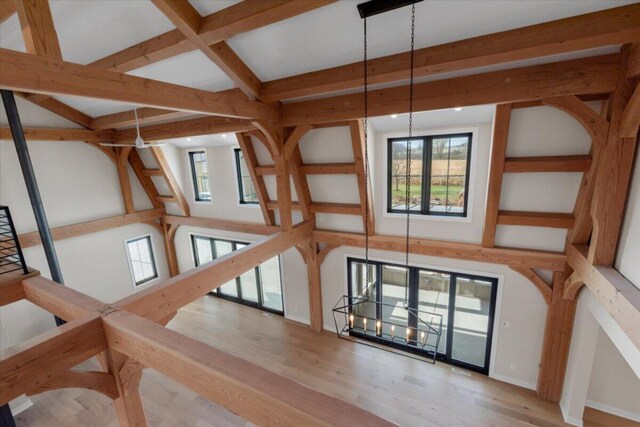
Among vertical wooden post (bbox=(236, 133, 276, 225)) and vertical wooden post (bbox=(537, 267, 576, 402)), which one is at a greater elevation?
vertical wooden post (bbox=(236, 133, 276, 225))

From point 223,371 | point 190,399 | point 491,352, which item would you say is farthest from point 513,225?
point 190,399

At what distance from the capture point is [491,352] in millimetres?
5164

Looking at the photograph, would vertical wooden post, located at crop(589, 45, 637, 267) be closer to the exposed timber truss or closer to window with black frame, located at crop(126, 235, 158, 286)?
the exposed timber truss

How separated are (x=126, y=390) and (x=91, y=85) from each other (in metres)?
2.35

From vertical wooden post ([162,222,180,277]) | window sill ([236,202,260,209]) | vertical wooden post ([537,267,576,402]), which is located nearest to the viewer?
vertical wooden post ([537,267,576,402])

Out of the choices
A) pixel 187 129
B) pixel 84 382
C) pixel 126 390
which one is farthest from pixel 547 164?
pixel 187 129

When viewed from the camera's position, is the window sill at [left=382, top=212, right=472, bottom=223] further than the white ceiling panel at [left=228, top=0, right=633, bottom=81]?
Yes

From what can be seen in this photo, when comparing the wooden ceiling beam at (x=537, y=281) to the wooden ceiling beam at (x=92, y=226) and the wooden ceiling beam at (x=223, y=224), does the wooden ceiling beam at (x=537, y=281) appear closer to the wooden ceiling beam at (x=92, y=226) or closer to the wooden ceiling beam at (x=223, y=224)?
the wooden ceiling beam at (x=223, y=224)

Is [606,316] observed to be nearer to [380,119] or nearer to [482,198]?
[482,198]

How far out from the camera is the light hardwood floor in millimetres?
4477

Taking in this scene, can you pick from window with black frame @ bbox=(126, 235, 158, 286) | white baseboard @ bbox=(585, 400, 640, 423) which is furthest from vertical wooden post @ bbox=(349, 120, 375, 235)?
window with black frame @ bbox=(126, 235, 158, 286)

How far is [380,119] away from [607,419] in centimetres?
585

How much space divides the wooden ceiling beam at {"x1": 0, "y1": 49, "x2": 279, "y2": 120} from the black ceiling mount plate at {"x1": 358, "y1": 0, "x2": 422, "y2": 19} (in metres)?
1.84

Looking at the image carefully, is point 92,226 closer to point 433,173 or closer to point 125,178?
point 125,178
